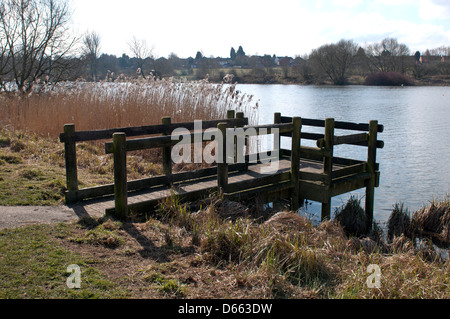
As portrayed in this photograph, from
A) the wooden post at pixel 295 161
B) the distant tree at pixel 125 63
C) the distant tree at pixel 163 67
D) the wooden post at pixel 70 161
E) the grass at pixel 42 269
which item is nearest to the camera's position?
the grass at pixel 42 269

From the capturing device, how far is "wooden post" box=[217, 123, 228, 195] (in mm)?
6527

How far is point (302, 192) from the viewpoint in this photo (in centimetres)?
850

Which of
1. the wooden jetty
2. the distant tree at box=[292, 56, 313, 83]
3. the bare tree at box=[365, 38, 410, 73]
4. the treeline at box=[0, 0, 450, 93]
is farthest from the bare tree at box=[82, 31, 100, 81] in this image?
the bare tree at box=[365, 38, 410, 73]

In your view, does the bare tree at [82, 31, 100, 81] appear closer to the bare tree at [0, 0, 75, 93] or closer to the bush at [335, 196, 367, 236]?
the bare tree at [0, 0, 75, 93]

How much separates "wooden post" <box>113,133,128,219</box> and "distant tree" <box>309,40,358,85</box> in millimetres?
60375

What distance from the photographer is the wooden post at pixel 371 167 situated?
28.7 feet

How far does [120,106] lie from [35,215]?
6.77 m

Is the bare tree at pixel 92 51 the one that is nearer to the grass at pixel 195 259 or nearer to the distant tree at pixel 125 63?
the grass at pixel 195 259

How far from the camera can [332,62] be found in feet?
208

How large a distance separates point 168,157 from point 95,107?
5.63 m

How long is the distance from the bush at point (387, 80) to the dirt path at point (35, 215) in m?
62.5

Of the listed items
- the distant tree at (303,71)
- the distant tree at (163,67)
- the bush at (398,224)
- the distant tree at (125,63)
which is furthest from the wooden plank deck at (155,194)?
the distant tree at (125,63)

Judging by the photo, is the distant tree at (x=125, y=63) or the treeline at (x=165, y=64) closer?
the treeline at (x=165, y=64)

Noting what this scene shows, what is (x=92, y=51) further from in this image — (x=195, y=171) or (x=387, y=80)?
(x=387, y=80)
